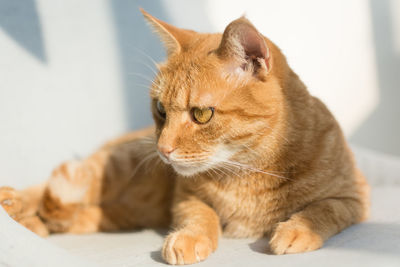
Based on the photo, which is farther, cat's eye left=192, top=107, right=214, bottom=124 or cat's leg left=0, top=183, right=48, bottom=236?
cat's leg left=0, top=183, right=48, bottom=236

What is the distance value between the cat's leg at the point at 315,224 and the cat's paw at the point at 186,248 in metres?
0.22

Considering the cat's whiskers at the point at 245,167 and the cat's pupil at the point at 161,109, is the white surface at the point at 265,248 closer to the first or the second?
the cat's whiskers at the point at 245,167

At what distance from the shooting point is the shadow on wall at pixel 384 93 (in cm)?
329

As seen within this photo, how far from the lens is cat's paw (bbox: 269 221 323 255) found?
146cm

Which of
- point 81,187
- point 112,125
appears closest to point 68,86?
point 112,125

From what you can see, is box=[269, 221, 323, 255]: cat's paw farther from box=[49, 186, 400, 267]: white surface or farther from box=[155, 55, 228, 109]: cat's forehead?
box=[155, 55, 228, 109]: cat's forehead

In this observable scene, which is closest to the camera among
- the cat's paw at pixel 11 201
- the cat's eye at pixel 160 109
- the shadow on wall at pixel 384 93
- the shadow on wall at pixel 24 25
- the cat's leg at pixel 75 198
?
the cat's eye at pixel 160 109

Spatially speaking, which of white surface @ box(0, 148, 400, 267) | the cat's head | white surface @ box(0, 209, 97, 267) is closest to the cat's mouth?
the cat's head

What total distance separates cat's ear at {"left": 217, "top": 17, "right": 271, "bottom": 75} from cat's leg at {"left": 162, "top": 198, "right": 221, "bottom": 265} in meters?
0.58

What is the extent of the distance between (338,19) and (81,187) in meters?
2.19

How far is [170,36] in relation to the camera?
70.7 inches

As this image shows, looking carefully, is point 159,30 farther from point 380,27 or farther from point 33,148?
point 380,27

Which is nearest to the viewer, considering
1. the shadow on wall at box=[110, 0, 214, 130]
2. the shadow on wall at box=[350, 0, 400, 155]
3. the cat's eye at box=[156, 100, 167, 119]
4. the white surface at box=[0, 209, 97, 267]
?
the white surface at box=[0, 209, 97, 267]

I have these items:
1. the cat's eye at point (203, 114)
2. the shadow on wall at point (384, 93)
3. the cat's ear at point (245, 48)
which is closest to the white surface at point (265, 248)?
the cat's eye at point (203, 114)
